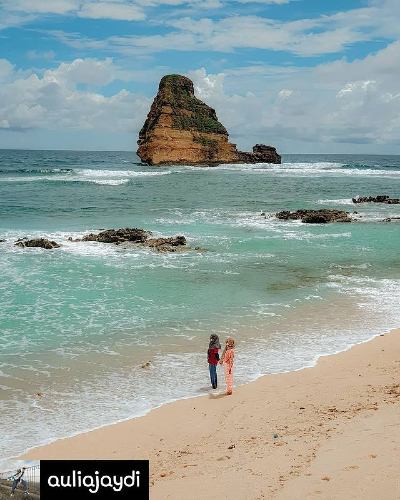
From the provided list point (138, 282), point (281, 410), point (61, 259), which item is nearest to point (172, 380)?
point (281, 410)

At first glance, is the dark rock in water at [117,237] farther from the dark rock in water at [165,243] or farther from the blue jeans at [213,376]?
the blue jeans at [213,376]

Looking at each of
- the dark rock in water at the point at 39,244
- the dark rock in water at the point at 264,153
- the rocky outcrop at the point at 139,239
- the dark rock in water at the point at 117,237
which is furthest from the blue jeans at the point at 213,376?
the dark rock in water at the point at 264,153

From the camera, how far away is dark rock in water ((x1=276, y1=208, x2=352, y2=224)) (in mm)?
35406

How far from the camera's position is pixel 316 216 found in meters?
35.4

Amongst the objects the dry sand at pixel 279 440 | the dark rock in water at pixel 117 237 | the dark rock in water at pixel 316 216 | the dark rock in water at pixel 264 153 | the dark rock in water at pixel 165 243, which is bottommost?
the dry sand at pixel 279 440

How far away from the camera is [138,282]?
19.8m

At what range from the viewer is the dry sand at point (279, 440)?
698 centimetres

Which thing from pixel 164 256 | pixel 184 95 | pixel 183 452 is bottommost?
pixel 183 452

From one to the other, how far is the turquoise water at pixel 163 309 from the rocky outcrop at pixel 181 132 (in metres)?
67.0

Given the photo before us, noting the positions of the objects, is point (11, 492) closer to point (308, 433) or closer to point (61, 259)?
point (308, 433)

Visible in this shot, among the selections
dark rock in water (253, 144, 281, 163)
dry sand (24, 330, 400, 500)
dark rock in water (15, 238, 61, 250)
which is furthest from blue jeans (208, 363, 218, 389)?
dark rock in water (253, 144, 281, 163)

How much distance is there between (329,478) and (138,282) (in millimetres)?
13450

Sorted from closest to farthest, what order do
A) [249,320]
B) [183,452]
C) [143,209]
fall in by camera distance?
[183,452]
[249,320]
[143,209]

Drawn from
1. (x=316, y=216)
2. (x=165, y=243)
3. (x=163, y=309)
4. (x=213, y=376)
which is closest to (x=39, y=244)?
(x=165, y=243)
